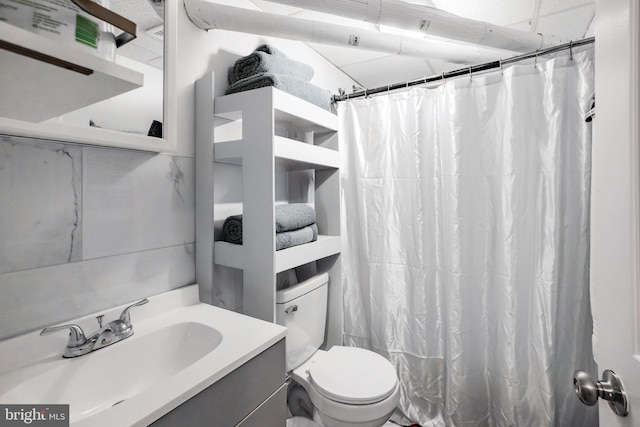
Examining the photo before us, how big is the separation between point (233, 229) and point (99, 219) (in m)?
0.44

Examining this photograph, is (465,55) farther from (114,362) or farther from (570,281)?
(114,362)

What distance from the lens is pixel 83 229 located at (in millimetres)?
861

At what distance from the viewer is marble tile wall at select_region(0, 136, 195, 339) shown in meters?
0.74

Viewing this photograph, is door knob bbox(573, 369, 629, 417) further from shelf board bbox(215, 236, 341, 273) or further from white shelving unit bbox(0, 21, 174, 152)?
white shelving unit bbox(0, 21, 174, 152)

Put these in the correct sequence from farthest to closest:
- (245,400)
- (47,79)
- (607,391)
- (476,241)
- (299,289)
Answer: (476,241), (299,289), (245,400), (47,79), (607,391)

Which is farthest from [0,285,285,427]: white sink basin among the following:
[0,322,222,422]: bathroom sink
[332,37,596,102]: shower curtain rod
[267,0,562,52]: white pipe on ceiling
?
[332,37,596,102]: shower curtain rod

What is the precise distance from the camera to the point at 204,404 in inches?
25.8

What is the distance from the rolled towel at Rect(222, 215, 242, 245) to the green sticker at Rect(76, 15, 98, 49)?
0.68 metres

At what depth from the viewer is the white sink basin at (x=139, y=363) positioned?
603 mm

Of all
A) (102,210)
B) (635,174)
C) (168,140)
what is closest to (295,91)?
(168,140)

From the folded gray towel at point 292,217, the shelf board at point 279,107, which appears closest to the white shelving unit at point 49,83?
the shelf board at point 279,107

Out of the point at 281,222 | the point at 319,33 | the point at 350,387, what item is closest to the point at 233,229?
the point at 281,222

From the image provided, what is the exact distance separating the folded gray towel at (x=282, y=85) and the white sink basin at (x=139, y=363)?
844mm

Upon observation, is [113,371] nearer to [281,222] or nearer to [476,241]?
[281,222]
